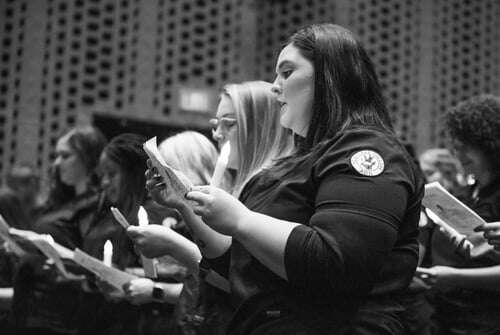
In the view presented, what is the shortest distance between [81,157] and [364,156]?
273 centimetres

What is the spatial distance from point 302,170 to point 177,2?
5.62 metres

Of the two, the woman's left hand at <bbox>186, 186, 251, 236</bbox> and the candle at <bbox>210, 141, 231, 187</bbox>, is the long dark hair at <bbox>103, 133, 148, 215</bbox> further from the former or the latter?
the woman's left hand at <bbox>186, 186, 251, 236</bbox>

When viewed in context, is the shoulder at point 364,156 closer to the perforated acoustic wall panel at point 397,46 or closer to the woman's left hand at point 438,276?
the woman's left hand at point 438,276

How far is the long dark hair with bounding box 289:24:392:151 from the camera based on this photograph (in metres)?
1.62

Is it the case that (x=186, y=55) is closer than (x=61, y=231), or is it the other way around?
(x=61, y=231)

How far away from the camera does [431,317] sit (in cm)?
280

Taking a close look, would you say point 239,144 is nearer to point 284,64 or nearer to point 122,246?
point 284,64

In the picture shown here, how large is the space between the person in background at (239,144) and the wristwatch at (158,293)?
41cm

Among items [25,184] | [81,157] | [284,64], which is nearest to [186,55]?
[25,184]

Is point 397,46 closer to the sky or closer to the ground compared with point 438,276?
closer to the sky

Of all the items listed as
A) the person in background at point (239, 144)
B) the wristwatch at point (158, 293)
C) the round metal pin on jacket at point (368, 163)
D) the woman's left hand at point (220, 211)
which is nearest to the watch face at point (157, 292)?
the wristwatch at point (158, 293)

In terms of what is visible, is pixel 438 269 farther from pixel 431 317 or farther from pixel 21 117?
pixel 21 117

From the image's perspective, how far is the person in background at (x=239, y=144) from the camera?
2186 mm

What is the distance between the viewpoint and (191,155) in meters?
2.94
